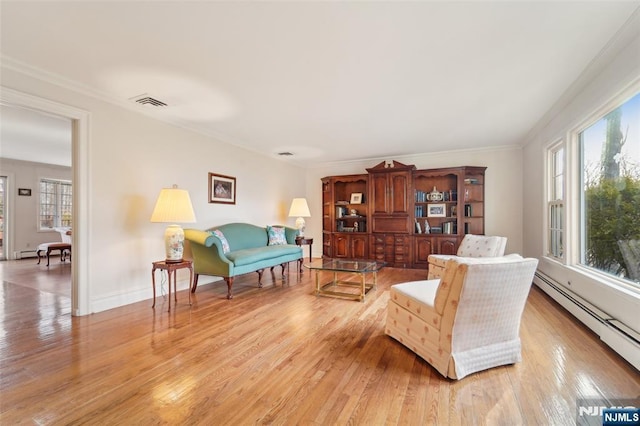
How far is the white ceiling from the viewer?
1.95 m

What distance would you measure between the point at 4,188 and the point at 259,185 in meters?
6.53

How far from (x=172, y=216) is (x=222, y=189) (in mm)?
1612

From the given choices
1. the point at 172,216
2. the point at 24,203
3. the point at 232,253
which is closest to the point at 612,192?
the point at 232,253

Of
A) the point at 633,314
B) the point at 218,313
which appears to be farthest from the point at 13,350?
the point at 633,314

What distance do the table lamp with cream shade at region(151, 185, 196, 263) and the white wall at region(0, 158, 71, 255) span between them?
666cm

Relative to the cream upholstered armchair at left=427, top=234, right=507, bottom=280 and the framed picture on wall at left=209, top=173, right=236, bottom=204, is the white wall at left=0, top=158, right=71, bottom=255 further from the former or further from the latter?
the cream upholstered armchair at left=427, top=234, right=507, bottom=280

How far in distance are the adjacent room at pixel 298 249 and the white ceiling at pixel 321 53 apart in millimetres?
22

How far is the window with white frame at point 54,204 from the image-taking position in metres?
7.73

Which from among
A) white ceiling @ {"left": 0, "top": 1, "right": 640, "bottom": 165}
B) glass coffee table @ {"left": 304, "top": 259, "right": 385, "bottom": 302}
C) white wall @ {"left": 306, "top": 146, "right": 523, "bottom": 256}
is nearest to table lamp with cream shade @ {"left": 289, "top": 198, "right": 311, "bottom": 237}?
glass coffee table @ {"left": 304, "top": 259, "right": 385, "bottom": 302}

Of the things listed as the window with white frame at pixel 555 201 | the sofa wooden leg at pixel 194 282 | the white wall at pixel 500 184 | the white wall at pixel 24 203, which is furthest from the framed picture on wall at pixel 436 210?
the white wall at pixel 24 203

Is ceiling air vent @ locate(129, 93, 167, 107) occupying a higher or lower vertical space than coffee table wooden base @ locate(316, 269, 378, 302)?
higher

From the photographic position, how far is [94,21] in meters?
2.06

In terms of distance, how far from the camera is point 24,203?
24.2 feet

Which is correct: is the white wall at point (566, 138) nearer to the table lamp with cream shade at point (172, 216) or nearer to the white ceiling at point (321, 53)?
the white ceiling at point (321, 53)
